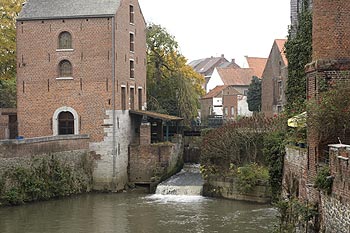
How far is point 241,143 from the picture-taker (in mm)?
28312

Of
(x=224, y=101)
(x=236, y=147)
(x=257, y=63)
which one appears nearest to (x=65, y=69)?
(x=236, y=147)

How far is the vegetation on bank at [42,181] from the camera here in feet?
77.2

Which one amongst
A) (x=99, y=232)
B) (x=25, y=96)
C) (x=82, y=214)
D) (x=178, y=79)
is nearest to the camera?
(x=99, y=232)

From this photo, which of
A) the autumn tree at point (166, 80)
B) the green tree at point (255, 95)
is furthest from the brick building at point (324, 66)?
the green tree at point (255, 95)

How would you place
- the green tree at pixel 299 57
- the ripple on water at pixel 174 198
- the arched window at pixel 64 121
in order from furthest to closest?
the arched window at pixel 64 121, the ripple on water at pixel 174 198, the green tree at pixel 299 57

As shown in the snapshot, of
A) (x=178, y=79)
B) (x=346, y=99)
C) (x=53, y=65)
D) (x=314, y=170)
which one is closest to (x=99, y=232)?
(x=314, y=170)

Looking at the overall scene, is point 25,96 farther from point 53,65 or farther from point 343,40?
point 343,40

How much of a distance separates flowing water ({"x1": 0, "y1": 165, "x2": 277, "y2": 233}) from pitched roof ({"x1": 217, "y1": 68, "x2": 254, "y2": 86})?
39364 mm

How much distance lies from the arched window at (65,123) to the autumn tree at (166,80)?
9.04 meters

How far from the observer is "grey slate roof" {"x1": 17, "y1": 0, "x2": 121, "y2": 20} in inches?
1163

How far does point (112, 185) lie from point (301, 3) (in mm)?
12744

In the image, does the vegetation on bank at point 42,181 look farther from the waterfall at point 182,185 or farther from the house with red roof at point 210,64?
the house with red roof at point 210,64

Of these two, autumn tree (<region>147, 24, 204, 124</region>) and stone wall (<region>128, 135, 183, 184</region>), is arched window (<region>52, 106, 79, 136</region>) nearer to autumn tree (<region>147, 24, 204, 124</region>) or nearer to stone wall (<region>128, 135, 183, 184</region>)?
stone wall (<region>128, 135, 183, 184</region>)

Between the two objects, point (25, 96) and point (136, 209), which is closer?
point (136, 209)
